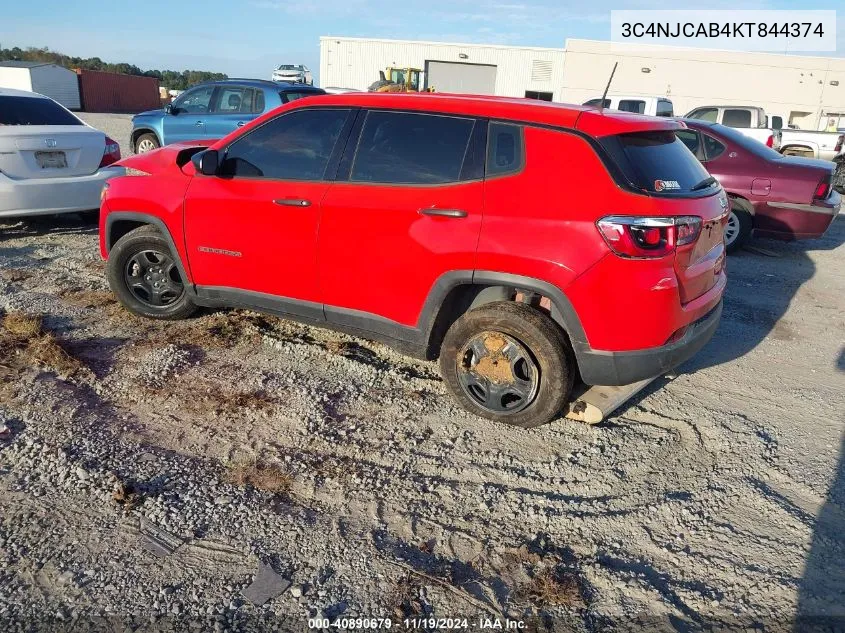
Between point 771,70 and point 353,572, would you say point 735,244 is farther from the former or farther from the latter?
point 771,70

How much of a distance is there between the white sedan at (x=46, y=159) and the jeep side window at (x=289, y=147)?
341 cm

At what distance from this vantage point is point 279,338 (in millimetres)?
4867

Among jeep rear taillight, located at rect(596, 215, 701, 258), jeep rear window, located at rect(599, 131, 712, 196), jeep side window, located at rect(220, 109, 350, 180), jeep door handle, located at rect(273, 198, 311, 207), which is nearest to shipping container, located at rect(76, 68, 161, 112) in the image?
jeep side window, located at rect(220, 109, 350, 180)

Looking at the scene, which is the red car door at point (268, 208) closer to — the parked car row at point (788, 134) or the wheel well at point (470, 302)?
the wheel well at point (470, 302)

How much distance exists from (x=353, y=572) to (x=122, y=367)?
2446 mm

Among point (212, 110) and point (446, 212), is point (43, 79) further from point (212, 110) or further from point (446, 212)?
point (446, 212)

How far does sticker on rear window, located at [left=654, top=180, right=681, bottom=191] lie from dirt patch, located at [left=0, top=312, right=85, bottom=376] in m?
3.63

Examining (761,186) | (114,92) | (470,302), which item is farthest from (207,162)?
(114,92)

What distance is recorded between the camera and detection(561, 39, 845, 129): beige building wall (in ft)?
122

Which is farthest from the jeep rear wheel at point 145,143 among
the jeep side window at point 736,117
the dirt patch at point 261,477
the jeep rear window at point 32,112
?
the jeep side window at point 736,117

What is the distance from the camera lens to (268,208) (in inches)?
164

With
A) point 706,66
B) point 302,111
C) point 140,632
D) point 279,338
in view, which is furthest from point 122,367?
point 706,66

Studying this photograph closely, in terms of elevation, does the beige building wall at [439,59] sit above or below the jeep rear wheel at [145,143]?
above

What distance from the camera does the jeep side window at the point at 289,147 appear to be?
411 centimetres
